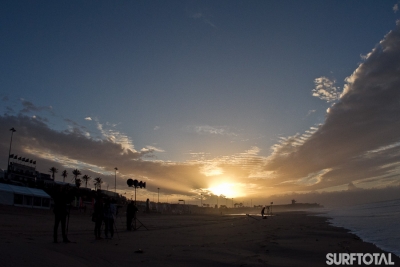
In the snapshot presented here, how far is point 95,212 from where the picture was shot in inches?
574

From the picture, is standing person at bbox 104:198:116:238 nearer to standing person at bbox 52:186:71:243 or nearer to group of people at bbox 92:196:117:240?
group of people at bbox 92:196:117:240

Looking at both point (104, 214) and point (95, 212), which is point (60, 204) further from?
point (104, 214)

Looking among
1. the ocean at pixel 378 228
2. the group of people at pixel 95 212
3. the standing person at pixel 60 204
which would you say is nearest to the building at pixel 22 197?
the group of people at pixel 95 212

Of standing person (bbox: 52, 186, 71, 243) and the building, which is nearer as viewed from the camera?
standing person (bbox: 52, 186, 71, 243)

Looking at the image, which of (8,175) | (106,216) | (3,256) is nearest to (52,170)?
(8,175)

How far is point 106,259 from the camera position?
8.39 m

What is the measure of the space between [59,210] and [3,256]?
4.89 m

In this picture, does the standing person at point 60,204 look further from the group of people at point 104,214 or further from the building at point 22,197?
the building at point 22,197

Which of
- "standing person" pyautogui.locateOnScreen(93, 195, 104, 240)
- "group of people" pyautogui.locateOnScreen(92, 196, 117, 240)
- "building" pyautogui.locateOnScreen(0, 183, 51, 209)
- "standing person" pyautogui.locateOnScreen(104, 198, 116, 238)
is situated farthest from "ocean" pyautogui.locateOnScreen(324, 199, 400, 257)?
"building" pyautogui.locateOnScreen(0, 183, 51, 209)

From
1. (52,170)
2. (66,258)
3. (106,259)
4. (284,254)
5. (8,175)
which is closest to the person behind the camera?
(66,258)

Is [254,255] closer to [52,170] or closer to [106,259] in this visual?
[106,259]

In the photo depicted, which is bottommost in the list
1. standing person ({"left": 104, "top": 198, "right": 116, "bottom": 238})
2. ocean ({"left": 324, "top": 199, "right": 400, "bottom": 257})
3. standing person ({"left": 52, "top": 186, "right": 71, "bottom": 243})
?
ocean ({"left": 324, "top": 199, "right": 400, "bottom": 257})

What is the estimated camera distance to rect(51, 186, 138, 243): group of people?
1145cm

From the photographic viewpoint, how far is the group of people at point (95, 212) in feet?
37.6
